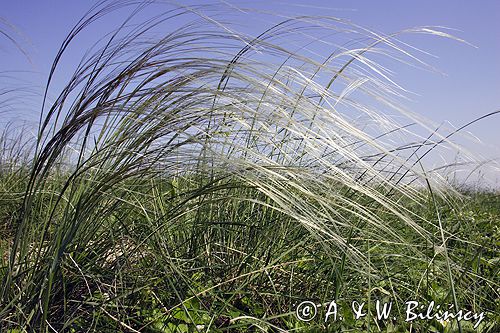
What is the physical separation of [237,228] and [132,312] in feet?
1.51

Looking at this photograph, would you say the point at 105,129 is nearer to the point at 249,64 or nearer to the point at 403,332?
Result: the point at 249,64

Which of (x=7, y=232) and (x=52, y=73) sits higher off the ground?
(x=52, y=73)

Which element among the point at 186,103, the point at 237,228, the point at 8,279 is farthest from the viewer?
the point at 237,228

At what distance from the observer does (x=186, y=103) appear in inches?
57.6

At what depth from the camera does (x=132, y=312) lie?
1.54 meters

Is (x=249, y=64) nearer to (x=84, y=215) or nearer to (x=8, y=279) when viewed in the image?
(x=84, y=215)

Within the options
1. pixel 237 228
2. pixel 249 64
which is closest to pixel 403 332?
pixel 237 228

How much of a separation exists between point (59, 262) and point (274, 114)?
73 cm

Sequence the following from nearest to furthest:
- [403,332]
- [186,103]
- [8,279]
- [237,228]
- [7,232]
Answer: [8,279] < [186,103] < [403,332] < [237,228] < [7,232]

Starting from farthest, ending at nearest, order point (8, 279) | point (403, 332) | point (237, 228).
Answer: point (237, 228)
point (403, 332)
point (8, 279)

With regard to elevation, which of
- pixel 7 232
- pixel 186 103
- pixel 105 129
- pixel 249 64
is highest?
pixel 249 64

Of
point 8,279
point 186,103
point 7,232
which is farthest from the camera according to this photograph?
point 7,232

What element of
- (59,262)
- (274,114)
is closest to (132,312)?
(59,262)

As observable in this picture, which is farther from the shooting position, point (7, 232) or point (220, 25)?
point (7, 232)
